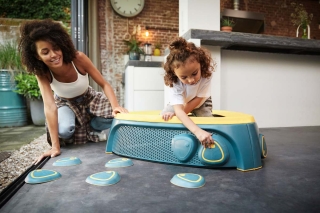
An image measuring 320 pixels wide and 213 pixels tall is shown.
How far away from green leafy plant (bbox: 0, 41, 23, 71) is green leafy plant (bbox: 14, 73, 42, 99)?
135 mm

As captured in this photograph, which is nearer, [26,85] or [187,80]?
[187,80]

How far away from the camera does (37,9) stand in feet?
12.5

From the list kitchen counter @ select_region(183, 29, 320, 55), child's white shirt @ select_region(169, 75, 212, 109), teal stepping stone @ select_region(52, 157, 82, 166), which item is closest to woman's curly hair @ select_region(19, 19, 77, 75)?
teal stepping stone @ select_region(52, 157, 82, 166)

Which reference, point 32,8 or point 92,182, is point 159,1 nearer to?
point 32,8

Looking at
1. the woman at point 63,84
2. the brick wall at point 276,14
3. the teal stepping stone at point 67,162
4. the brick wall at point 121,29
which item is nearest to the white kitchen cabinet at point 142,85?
the brick wall at point 121,29

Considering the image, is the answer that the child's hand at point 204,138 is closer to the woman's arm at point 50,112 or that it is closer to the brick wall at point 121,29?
the woman's arm at point 50,112

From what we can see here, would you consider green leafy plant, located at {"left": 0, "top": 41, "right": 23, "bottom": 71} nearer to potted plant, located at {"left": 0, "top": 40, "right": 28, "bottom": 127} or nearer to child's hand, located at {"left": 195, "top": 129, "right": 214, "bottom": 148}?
potted plant, located at {"left": 0, "top": 40, "right": 28, "bottom": 127}

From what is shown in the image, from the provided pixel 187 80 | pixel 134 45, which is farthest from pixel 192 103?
pixel 134 45

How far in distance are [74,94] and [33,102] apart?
1725 millimetres

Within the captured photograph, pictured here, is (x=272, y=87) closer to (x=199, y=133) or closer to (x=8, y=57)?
(x=199, y=133)

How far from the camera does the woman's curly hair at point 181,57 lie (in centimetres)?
106

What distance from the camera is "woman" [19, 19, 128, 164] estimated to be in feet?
3.98

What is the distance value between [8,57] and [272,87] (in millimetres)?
3089

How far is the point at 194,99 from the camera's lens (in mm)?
1303
